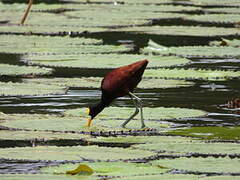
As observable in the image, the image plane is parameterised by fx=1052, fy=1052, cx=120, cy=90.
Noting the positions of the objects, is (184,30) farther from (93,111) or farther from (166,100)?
(93,111)

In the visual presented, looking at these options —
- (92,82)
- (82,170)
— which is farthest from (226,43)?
(82,170)

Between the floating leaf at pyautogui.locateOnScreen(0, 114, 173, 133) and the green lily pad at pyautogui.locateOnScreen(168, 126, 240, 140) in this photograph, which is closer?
the green lily pad at pyautogui.locateOnScreen(168, 126, 240, 140)

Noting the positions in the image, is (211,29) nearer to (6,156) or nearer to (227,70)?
(227,70)

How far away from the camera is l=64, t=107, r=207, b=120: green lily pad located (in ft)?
21.8

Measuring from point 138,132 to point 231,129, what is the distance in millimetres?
559

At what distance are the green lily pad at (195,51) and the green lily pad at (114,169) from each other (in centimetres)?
531

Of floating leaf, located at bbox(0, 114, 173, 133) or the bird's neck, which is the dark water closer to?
floating leaf, located at bbox(0, 114, 173, 133)

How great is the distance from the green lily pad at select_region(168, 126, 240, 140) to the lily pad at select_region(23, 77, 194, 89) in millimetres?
1912

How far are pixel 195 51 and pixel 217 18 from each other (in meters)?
3.58

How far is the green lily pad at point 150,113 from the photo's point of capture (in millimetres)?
6645

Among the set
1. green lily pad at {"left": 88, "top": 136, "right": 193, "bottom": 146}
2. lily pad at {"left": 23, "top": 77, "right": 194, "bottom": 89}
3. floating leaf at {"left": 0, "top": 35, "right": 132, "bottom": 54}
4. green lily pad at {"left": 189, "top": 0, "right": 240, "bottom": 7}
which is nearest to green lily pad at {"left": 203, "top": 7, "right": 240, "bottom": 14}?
green lily pad at {"left": 189, "top": 0, "right": 240, "bottom": 7}

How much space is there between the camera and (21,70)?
891cm

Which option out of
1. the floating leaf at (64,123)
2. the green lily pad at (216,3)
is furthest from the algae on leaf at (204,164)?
the green lily pad at (216,3)

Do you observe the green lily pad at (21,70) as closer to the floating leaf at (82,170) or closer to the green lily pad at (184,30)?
the green lily pad at (184,30)
